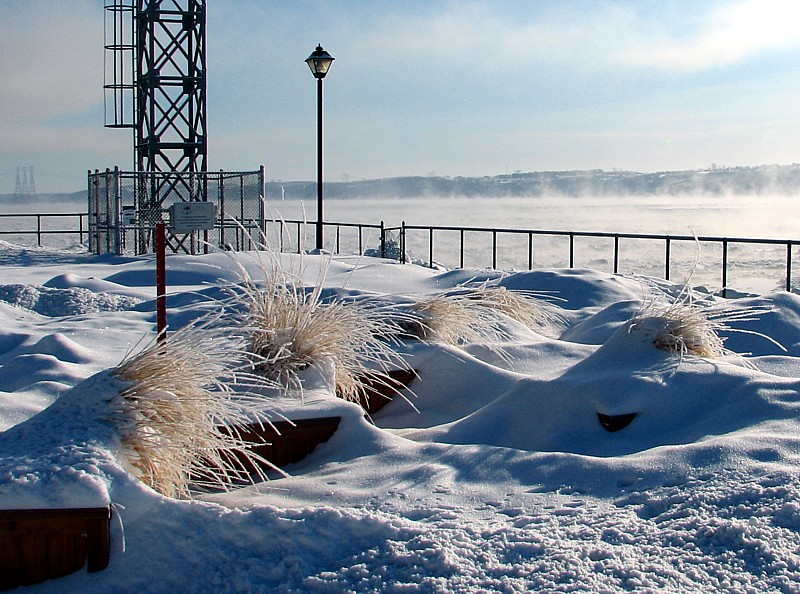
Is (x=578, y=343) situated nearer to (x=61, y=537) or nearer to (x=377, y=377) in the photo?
(x=377, y=377)

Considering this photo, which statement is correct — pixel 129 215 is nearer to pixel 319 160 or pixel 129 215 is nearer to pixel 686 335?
pixel 319 160

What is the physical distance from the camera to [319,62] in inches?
687

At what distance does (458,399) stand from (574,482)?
1.99 m

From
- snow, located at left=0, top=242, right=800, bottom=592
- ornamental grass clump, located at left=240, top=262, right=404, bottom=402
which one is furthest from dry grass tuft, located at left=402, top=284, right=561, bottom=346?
ornamental grass clump, located at left=240, top=262, right=404, bottom=402

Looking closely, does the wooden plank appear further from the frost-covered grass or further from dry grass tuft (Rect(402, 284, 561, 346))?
dry grass tuft (Rect(402, 284, 561, 346))

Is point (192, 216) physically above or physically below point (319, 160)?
below

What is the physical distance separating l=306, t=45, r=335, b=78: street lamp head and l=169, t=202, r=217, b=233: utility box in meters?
3.37

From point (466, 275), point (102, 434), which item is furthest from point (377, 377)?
point (466, 275)

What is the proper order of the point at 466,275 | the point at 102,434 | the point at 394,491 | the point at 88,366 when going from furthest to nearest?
1. the point at 466,275
2. the point at 88,366
3. the point at 394,491
4. the point at 102,434

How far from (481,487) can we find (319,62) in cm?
1463

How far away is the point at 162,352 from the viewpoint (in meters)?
4.25

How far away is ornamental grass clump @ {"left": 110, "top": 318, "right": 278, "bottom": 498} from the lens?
3672 mm

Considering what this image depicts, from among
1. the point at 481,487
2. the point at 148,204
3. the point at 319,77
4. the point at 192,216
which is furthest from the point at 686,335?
the point at 148,204

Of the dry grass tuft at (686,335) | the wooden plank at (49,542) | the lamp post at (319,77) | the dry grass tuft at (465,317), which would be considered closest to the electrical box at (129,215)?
the lamp post at (319,77)
